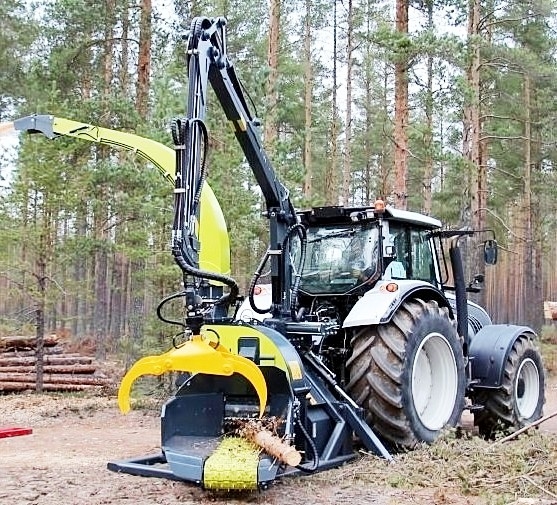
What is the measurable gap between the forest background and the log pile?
57cm

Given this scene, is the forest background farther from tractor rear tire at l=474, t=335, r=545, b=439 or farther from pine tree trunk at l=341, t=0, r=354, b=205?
tractor rear tire at l=474, t=335, r=545, b=439

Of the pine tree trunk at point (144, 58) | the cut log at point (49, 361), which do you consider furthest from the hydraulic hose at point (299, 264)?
the pine tree trunk at point (144, 58)

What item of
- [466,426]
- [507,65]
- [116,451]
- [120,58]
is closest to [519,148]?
[507,65]

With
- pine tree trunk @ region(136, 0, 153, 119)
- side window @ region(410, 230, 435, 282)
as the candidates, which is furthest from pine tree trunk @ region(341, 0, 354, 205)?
side window @ region(410, 230, 435, 282)

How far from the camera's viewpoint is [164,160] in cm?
893

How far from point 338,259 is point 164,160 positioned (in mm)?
2465

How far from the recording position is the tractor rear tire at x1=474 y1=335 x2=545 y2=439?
8.59m

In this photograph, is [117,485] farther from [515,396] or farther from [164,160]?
[515,396]

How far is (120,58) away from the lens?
2280cm

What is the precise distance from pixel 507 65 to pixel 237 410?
1471 centimetres

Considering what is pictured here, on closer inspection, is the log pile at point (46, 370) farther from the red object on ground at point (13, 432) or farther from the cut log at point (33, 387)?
the red object on ground at point (13, 432)

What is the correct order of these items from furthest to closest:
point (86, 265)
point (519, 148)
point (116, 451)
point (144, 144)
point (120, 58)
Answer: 1. point (519, 148)
2. point (86, 265)
3. point (120, 58)
4. point (144, 144)
5. point (116, 451)

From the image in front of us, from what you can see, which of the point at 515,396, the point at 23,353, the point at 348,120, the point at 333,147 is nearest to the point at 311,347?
the point at 515,396

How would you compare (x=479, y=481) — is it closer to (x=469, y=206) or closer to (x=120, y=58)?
(x=469, y=206)
